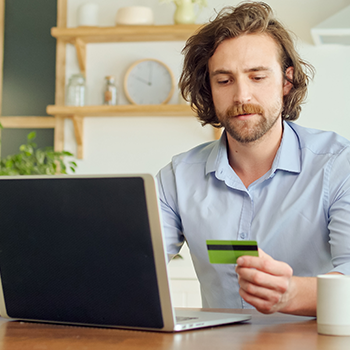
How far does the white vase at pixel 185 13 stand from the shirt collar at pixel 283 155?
1509mm

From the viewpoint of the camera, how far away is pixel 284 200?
134 centimetres

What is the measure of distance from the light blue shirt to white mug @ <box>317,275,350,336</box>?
0.43m

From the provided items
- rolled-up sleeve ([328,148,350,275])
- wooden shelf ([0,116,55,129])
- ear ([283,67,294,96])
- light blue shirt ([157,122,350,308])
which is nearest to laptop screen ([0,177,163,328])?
rolled-up sleeve ([328,148,350,275])

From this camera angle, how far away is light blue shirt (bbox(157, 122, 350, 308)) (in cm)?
130

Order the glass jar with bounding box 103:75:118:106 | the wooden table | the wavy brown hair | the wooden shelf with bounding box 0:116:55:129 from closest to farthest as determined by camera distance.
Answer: the wooden table, the wavy brown hair, the glass jar with bounding box 103:75:118:106, the wooden shelf with bounding box 0:116:55:129

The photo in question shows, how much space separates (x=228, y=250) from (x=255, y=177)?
2.28 feet

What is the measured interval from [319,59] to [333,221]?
186 cm

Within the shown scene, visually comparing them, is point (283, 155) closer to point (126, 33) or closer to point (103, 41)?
point (126, 33)

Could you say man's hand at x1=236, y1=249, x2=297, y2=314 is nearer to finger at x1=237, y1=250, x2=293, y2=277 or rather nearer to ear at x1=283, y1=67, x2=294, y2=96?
finger at x1=237, y1=250, x2=293, y2=277

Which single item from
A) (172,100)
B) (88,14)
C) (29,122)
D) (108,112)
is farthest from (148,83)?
(29,122)

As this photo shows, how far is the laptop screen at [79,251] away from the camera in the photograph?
740 mm

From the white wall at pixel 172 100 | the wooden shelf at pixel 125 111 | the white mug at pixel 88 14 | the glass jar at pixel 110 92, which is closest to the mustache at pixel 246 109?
the wooden shelf at pixel 125 111

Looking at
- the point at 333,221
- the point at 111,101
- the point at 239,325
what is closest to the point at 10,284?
the point at 239,325

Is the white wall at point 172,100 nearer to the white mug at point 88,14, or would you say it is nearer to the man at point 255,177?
the white mug at point 88,14
